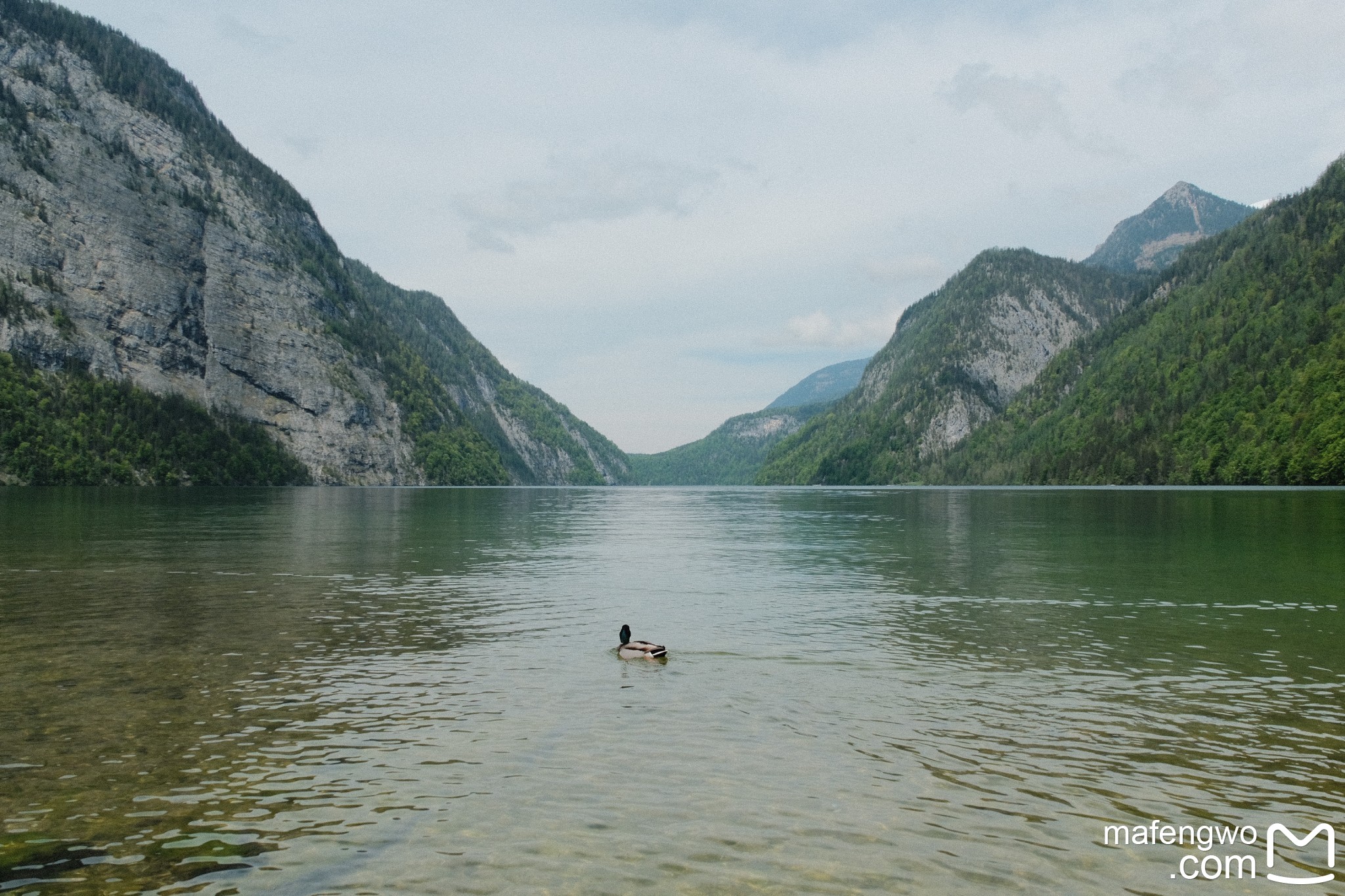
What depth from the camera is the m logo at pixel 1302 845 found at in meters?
12.7

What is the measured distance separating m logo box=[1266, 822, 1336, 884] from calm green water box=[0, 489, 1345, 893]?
21 centimetres

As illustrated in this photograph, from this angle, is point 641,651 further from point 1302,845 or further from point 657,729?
point 1302,845

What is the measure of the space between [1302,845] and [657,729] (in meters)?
12.4

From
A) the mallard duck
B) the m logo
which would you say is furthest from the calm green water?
the mallard duck

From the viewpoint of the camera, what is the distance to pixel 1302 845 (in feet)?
45.3

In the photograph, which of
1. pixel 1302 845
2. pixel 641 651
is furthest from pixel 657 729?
pixel 1302 845

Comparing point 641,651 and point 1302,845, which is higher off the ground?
point 641,651

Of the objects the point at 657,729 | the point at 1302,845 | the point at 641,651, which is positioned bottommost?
the point at 657,729

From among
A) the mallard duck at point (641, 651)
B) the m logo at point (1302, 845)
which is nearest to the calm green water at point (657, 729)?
the m logo at point (1302, 845)

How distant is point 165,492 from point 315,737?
7800 inches

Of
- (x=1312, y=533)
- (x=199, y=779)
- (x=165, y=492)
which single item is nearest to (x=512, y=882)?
(x=199, y=779)

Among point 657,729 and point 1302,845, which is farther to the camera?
point 657,729

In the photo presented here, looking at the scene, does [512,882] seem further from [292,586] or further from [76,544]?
[76,544]

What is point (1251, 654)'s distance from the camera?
28.4m
